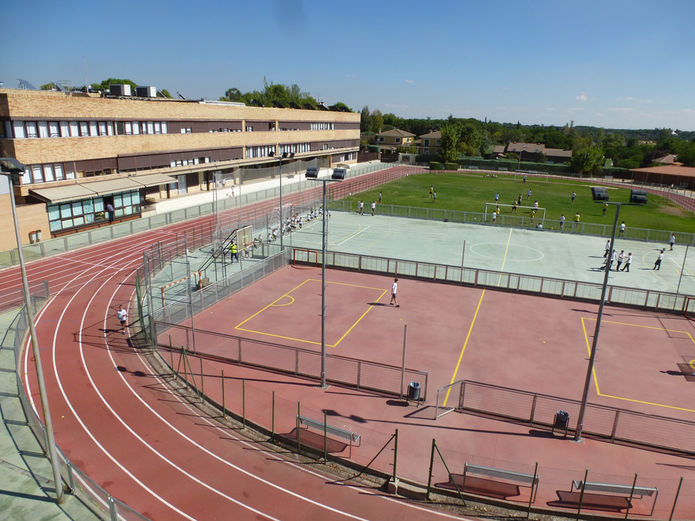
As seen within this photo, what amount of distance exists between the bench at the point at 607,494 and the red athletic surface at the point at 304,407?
19.8 inches

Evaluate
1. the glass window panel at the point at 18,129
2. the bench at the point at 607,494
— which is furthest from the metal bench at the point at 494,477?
the glass window panel at the point at 18,129

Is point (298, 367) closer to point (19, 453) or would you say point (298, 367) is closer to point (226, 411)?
point (226, 411)

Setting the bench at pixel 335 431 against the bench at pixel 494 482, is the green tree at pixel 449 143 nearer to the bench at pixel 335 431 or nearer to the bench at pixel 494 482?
the bench at pixel 335 431

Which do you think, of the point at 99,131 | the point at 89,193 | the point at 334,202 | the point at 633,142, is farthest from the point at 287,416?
the point at 633,142

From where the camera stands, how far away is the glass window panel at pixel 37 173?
39.2 meters

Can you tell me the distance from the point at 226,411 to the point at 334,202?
44927 mm

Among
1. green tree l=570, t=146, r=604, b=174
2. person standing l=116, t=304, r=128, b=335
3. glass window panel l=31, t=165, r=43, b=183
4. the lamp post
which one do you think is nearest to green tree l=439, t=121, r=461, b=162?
green tree l=570, t=146, r=604, b=174

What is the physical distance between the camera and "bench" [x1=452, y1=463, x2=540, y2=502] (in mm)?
13109

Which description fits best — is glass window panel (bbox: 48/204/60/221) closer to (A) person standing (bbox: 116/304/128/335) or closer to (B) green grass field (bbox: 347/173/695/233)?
(A) person standing (bbox: 116/304/128/335)

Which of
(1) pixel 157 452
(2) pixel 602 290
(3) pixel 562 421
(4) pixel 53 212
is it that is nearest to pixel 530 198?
(2) pixel 602 290

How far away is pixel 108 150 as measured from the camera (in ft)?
151

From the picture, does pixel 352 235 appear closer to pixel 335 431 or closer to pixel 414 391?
pixel 414 391

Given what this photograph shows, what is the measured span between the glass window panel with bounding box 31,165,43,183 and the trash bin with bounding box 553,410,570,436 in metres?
42.7

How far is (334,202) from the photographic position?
60375 millimetres
